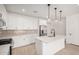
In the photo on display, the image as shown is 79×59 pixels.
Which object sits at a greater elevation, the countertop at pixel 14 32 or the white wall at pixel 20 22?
the white wall at pixel 20 22

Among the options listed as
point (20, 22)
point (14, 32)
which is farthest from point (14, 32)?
point (20, 22)

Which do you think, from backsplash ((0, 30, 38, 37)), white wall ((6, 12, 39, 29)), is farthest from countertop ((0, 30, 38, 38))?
white wall ((6, 12, 39, 29))

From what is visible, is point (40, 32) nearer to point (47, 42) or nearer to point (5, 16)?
point (47, 42)

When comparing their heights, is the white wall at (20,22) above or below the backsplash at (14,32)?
above

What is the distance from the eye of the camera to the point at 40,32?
211 centimetres

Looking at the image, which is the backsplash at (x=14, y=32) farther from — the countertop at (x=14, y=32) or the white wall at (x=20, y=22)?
the white wall at (x=20, y=22)

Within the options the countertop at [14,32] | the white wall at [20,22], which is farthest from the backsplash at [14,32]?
the white wall at [20,22]

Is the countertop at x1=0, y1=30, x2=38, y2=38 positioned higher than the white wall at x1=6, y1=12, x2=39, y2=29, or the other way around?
the white wall at x1=6, y1=12, x2=39, y2=29

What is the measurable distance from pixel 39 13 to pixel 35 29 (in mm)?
428

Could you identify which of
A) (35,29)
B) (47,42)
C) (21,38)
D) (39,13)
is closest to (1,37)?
(21,38)

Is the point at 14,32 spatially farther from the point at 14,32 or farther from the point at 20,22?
the point at 20,22

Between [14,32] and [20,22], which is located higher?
[20,22]

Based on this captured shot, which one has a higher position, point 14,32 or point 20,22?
point 20,22

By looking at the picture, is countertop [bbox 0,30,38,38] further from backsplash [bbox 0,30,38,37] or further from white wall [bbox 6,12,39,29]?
white wall [bbox 6,12,39,29]
